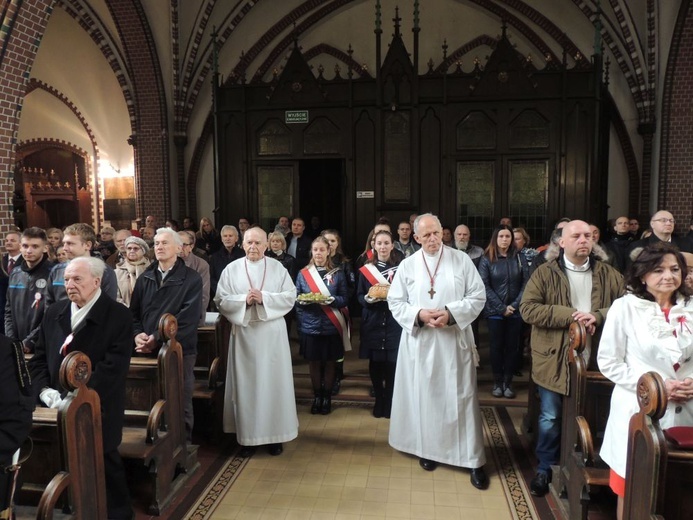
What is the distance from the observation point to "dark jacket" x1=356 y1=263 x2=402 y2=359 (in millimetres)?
5152

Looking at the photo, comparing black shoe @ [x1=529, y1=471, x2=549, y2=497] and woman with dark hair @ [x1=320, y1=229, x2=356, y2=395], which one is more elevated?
woman with dark hair @ [x1=320, y1=229, x2=356, y2=395]

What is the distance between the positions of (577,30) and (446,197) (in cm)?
659

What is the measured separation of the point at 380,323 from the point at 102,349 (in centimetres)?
273

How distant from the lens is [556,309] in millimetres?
3697

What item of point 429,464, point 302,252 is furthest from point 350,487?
point 302,252

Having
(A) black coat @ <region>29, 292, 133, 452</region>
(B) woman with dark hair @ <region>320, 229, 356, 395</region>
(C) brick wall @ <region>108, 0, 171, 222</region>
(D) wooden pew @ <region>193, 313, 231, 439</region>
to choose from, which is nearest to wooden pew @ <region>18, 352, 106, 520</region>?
(A) black coat @ <region>29, 292, 133, 452</region>

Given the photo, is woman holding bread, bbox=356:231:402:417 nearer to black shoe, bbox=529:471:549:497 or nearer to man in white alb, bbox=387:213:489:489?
man in white alb, bbox=387:213:489:489

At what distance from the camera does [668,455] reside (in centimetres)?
241

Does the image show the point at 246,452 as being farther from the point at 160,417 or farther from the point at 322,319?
the point at 322,319

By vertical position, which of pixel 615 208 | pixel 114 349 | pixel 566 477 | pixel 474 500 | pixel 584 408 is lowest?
pixel 474 500

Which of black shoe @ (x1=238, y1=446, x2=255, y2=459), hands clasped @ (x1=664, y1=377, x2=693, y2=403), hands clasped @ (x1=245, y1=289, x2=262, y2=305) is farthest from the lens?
black shoe @ (x1=238, y1=446, x2=255, y2=459)

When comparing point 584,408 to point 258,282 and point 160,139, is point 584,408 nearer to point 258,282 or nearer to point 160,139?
point 258,282

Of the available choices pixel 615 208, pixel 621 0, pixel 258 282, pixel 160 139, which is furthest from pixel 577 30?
pixel 258 282

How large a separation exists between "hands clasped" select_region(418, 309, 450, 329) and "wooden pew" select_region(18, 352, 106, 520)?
2354mm
